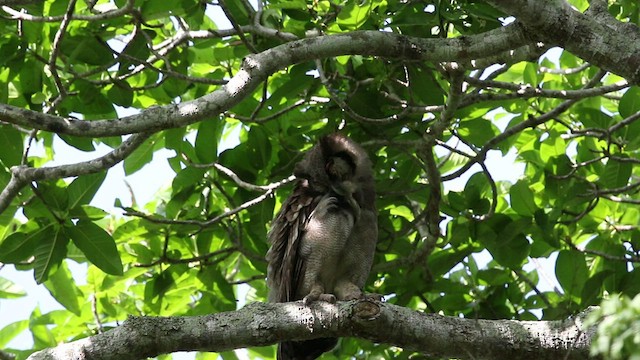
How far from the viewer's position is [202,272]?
8.05 metres

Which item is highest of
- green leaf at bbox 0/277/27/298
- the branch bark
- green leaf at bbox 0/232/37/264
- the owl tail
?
green leaf at bbox 0/277/27/298

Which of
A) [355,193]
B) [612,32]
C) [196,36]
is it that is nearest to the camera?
[612,32]

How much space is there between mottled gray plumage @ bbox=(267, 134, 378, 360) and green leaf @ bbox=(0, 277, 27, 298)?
2.73m

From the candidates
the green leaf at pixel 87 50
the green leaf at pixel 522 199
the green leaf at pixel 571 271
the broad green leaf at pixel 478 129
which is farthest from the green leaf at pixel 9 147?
the green leaf at pixel 571 271

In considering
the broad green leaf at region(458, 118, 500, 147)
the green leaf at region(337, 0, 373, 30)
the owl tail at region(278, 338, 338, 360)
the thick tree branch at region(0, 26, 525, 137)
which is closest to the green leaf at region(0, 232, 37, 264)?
the owl tail at region(278, 338, 338, 360)

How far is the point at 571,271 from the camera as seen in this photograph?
7535 millimetres

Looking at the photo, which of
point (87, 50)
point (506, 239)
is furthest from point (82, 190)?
point (506, 239)

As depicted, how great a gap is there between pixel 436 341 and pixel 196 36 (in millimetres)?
3701

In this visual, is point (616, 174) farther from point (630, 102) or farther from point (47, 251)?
point (47, 251)

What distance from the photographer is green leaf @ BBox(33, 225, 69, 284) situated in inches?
274

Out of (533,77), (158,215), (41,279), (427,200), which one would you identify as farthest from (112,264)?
(533,77)

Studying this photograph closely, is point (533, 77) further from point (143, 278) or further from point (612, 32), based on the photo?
point (143, 278)

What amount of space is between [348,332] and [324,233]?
1.47 meters

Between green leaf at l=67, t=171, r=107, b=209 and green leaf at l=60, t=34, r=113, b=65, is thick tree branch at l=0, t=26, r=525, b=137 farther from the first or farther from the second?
green leaf at l=60, t=34, r=113, b=65
